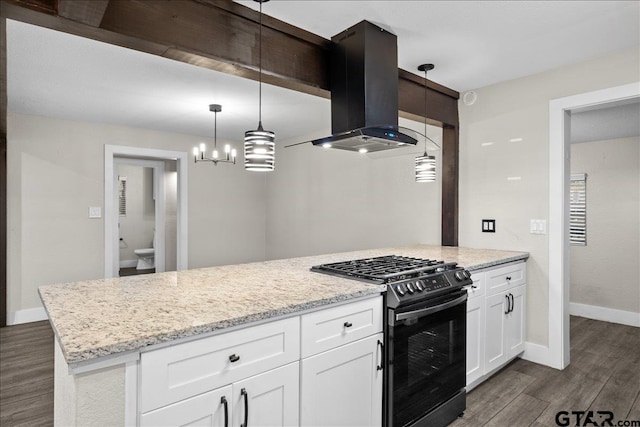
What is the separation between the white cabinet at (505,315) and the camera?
2.65 m

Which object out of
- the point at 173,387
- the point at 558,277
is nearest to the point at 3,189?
the point at 173,387

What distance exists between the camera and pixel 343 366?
1.71 metres

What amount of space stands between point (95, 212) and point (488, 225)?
4.54 meters

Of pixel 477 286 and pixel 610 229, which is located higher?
pixel 610 229

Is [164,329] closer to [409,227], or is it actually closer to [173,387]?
[173,387]

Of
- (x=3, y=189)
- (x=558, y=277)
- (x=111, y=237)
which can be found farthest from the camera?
(x=111, y=237)

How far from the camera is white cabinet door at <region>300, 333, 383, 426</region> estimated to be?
1594mm

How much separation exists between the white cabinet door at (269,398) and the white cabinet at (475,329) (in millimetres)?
1396

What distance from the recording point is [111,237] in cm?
478

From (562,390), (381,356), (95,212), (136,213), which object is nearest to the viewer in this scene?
(381,356)

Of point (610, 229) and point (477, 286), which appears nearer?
point (477, 286)

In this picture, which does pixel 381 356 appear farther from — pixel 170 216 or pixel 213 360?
pixel 170 216

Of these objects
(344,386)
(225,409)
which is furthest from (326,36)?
(225,409)

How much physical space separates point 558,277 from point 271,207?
4.19 meters
